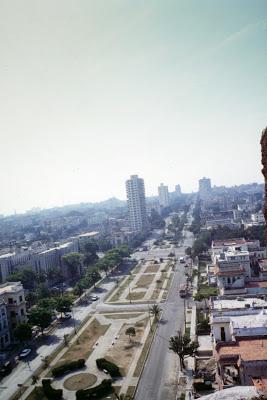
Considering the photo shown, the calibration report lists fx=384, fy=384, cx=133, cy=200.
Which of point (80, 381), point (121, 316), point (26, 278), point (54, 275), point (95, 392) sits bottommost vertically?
point (80, 381)

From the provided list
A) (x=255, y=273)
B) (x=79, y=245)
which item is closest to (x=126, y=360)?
(x=255, y=273)

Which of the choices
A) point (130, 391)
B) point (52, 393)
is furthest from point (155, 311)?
point (52, 393)

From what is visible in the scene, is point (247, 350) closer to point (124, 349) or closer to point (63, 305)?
point (124, 349)

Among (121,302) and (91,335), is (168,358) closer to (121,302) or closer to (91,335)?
(91,335)

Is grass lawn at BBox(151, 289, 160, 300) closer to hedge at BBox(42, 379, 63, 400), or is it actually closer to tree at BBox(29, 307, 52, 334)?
tree at BBox(29, 307, 52, 334)

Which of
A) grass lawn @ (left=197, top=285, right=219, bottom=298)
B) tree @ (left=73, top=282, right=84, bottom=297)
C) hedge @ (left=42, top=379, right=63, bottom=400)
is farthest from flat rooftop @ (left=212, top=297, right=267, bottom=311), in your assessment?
tree @ (left=73, top=282, right=84, bottom=297)

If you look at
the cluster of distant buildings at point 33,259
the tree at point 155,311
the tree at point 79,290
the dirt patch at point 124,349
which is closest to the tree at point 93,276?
the tree at point 79,290

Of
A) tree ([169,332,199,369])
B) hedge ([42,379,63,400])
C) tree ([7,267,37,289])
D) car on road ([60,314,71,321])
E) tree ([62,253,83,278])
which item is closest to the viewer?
hedge ([42,379,63,400])
